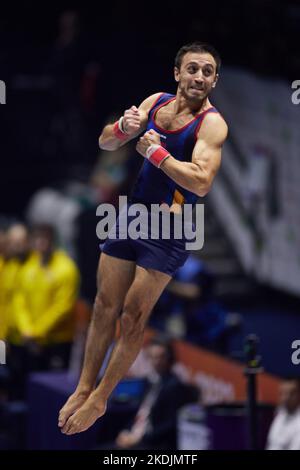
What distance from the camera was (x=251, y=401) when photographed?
22.6 ft

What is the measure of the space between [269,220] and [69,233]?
2315 mm

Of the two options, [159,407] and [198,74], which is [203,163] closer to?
[198,74]

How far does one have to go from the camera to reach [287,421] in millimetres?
8227

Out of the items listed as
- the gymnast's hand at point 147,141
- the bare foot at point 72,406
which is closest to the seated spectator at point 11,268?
the bare foot at point 72,406

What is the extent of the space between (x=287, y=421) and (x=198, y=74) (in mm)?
3600

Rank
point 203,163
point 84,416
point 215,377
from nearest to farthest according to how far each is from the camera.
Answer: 1. point 203,163
2. point 84,416
3. point 215,377

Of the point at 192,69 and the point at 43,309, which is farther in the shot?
the point at 43,309

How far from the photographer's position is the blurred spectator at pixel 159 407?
8906mm

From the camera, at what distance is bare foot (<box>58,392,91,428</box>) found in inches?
222

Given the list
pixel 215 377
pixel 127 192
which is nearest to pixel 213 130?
pixel 215 377

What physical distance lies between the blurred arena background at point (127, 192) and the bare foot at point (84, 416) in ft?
7.87

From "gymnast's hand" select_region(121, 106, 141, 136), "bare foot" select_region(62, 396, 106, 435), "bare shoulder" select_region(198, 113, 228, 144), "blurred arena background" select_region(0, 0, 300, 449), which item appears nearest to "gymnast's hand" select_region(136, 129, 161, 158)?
"gymnast's hand" select_region(121, 106, 141, 136)

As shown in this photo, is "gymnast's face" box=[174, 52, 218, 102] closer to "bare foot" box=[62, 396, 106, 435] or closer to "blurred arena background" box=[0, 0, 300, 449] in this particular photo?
"bare foot" box=[62, 396, 106, 435]
